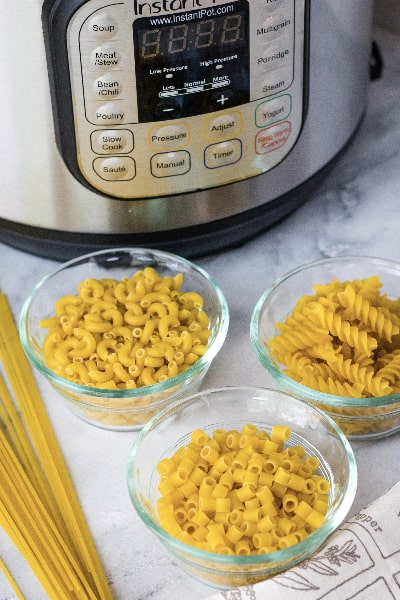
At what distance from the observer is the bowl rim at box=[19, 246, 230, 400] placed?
0.76 m

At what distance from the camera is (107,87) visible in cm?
78

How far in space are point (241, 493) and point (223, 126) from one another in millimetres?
336

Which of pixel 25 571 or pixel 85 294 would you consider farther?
pixel 85 294

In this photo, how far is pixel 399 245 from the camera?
0.98 m

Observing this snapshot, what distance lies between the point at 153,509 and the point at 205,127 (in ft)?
1.12

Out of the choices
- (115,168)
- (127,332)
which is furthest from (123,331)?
(115,168)

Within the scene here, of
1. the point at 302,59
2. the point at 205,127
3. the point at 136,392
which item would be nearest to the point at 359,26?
the point at 302,59

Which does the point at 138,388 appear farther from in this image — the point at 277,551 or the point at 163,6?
the point at 163,6

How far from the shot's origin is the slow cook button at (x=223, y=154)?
2.73ft

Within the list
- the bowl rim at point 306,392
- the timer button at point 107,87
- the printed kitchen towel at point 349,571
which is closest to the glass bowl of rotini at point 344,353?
the bowl rim at point 306,392

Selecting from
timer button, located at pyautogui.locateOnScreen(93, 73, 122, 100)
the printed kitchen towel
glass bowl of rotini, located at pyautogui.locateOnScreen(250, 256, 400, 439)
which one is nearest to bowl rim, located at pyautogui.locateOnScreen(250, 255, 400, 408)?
glass bowl of rotini, located at pyautogui.locateOnScreen(250, 256, 400, 439)

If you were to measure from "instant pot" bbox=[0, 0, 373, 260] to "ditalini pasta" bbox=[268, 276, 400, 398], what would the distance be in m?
0.16

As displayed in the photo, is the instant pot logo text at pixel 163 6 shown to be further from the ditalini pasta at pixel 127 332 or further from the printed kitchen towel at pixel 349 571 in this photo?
the printed kitchen towel at pixel 349 571

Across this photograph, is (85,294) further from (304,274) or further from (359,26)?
(359,26)
